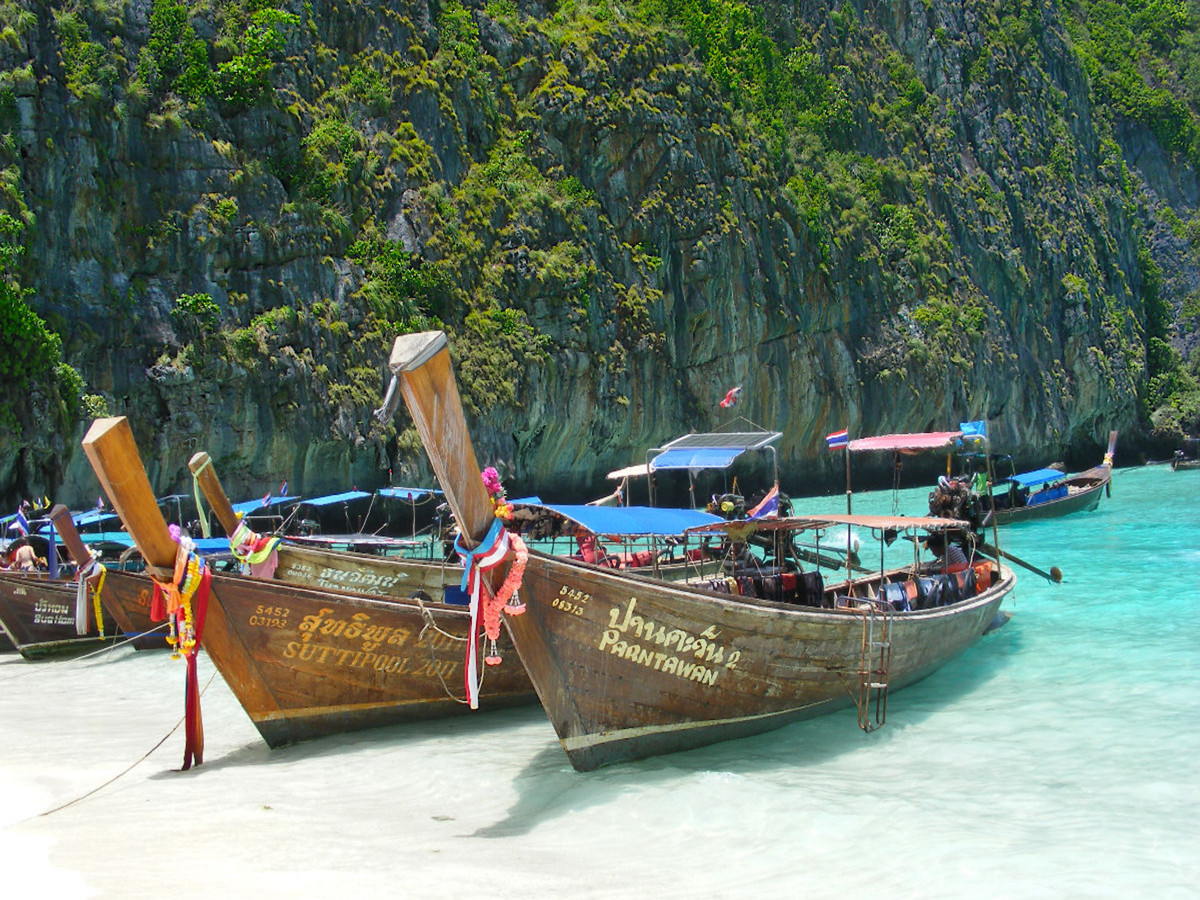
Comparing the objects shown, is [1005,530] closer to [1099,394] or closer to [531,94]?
[531,94]

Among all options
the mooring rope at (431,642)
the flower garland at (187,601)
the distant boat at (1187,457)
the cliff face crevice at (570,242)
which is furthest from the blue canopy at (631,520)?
the distant boat at (1187,457)

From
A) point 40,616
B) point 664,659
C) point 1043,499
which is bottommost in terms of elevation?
point 1043,499

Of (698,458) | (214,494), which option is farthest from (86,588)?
(698,458)

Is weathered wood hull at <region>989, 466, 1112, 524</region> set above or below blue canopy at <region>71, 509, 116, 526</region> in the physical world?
below

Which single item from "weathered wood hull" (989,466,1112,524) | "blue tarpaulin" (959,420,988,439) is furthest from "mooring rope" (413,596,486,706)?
"weathered wood hull" (989,466,1112,524)

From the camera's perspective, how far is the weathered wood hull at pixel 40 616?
40.0ft

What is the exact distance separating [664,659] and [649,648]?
18 cm

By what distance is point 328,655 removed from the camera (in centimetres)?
815

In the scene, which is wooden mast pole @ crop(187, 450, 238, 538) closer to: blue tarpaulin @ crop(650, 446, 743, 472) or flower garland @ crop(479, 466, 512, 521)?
flower garland @ crop(479, 466, 512, 521)

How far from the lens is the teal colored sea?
5449 mm

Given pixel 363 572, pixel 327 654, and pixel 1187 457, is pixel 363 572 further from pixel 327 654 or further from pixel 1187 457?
pixel 1187 457

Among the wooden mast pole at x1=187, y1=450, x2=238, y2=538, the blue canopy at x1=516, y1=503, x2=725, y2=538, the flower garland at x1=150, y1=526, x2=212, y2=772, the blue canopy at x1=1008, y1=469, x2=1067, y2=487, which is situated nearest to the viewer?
the flower garland at x1=150, y1=526, x2=212, y2=772

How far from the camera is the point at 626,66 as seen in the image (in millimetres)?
38875

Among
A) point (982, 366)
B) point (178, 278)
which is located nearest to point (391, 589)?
point (178, 278)
